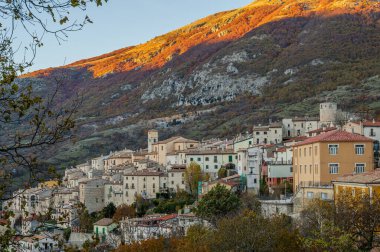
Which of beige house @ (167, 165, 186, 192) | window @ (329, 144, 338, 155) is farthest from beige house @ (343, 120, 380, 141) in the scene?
beige house @ (167, 165, 186, 192)

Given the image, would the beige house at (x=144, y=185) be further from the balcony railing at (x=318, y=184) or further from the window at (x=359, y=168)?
the window at (x=359, y=168)

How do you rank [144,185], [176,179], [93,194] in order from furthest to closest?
[93,194] → [144,185] → [176,179]

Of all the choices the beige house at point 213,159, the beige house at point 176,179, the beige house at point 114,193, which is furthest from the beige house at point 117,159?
the beige house at point 176,179

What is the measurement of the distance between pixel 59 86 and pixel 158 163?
8951 cm

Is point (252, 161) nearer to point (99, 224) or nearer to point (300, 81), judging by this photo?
point (99, 224)

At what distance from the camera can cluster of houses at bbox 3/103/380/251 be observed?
47906 mm

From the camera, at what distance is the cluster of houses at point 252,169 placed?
47.9 m

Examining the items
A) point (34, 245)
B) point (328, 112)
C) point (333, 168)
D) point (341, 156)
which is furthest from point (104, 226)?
point (34, 245)

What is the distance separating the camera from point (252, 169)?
230ft

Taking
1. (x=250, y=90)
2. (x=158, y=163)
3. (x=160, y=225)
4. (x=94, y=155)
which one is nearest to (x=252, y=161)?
(x=160, y=225)

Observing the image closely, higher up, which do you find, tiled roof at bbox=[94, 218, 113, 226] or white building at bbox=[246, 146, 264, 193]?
white building at bbox=[246, 146, 264, 193]

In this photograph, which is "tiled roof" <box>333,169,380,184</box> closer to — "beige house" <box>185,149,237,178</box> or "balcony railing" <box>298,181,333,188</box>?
"balcony railing" <box>298,181,333,188</box>

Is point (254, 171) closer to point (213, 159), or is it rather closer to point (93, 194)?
point (213, 159)

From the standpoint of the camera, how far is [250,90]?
646 feet
